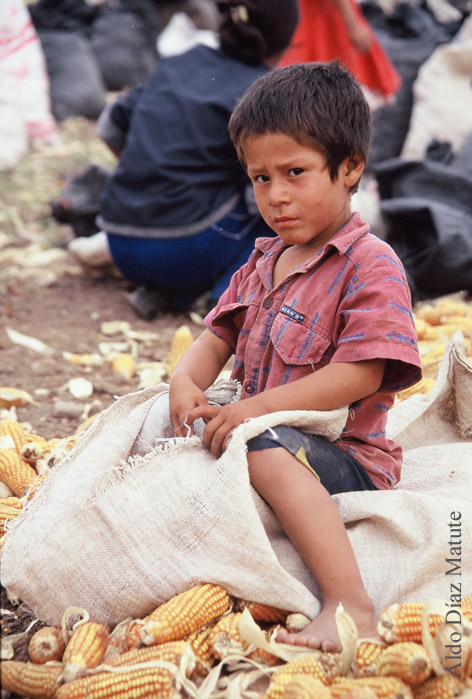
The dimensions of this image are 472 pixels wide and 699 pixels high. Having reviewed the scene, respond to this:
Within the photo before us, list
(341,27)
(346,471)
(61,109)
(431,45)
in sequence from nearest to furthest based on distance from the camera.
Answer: (346,471) < (341,27) < (431,45) < (61,109)

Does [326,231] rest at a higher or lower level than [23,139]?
higher

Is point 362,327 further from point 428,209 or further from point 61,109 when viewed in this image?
point 61,109

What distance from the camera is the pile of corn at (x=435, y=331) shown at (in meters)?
2.81

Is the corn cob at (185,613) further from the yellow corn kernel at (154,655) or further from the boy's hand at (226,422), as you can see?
the boy's hand at (226,422)

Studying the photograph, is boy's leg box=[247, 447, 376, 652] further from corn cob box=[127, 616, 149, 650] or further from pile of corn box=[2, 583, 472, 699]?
corn cob box=[127, 616, 149, 650]

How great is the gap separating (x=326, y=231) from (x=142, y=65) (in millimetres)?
8145

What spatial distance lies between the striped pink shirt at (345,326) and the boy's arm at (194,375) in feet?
0.30

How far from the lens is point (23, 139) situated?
22.3 ft

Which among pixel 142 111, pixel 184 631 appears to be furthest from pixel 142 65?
pixel 184 631

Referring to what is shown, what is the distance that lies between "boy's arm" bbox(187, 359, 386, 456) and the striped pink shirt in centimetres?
4

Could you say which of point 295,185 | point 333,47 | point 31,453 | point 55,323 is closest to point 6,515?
point 31,453

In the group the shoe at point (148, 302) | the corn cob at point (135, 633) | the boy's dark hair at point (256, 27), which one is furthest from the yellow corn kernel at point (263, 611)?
the boy's dark hair at point (256, 27)

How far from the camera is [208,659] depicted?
5.07 feet

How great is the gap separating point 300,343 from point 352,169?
0.47 meters
